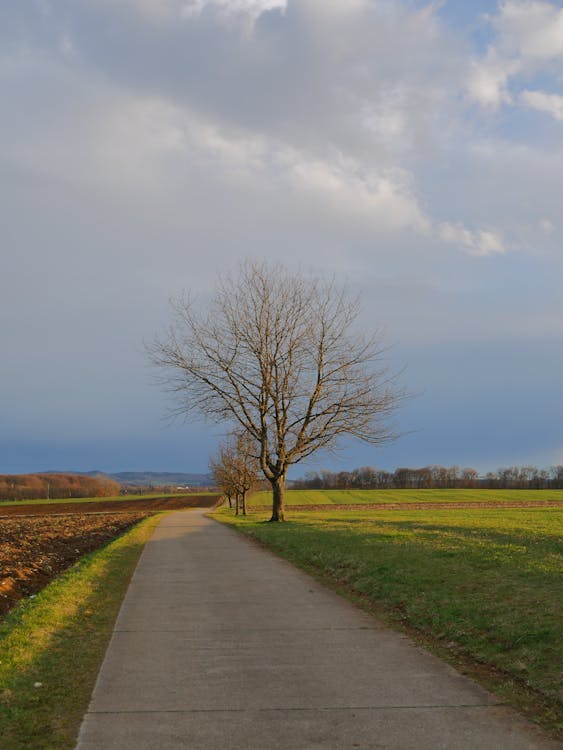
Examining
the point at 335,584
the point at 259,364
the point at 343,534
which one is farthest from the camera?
the point at 259,364

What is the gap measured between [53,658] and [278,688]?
259 centimetres

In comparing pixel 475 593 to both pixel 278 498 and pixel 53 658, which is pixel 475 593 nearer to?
pixel 53 658

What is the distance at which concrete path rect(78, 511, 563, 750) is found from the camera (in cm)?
450

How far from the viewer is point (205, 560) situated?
15961 millimetres

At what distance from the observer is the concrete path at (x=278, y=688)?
4496 millimetres

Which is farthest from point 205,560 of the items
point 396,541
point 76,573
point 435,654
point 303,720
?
point 303,720

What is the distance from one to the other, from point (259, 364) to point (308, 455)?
A: 5.18 metres

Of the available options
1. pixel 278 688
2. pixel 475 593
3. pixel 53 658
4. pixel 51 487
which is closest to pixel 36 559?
pixel 53 658

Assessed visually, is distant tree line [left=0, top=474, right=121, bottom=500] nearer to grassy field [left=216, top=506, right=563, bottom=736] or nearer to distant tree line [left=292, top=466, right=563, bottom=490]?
distant tree line [left=292, top=466, right=563, bottom=490]

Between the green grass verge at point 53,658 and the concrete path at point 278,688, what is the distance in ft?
0.60

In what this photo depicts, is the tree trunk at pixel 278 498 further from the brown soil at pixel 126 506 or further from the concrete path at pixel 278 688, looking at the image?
the brown soil at pixel 126 506

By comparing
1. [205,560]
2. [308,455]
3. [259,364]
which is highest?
[259,364]

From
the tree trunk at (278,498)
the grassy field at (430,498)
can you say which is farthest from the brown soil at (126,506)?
the tree trunk at (278,498)

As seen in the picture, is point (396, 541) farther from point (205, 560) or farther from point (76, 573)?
point (76, 573)
